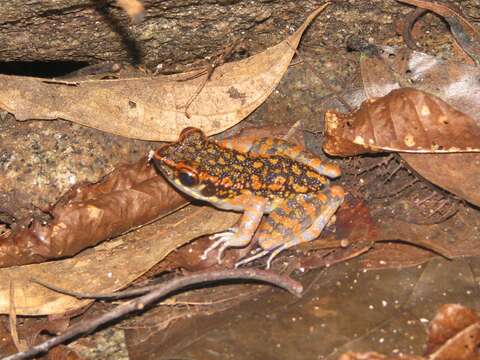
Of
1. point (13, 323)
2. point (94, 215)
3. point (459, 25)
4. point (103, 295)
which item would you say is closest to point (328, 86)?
point (459, 25)

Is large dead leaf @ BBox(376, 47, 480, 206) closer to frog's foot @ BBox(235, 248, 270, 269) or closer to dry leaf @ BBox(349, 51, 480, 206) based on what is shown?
dry leaf @ BBox(349, 51, 480, 206)

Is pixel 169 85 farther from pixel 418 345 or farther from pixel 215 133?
pixel 418 345

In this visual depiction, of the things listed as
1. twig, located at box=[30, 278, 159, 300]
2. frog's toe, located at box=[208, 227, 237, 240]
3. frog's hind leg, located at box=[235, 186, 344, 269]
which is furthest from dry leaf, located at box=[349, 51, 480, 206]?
twig, located at box=[30, 278, 159, 300]

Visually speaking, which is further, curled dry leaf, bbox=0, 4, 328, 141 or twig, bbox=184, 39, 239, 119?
twig, bbox=184, 39, 239, 119

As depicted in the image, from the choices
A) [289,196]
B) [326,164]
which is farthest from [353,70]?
[289,196]

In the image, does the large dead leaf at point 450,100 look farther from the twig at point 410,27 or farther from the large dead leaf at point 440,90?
the twig at point 410,27

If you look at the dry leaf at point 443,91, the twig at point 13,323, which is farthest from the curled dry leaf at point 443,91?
the twig at point 13,323

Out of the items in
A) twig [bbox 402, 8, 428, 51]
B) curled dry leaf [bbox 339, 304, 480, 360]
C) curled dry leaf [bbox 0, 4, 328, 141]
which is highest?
twig [bbox 402, 8, 428, 51]
